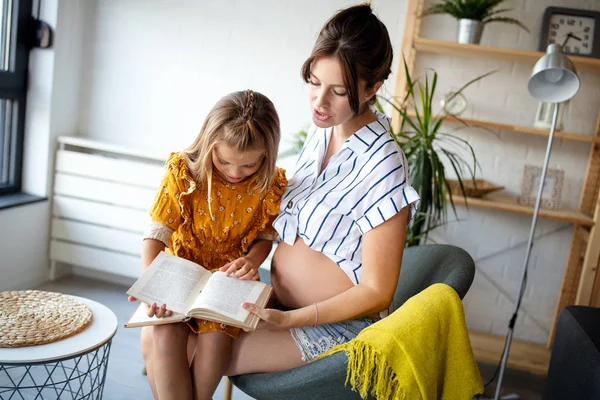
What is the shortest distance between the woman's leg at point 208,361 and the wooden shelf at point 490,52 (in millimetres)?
1911

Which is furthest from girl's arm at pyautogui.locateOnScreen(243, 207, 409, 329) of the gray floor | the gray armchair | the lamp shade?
the lamp shade

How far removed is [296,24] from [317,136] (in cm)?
155

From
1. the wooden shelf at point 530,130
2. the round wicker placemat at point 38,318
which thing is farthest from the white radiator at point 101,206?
the wooden shelf at point 530,130

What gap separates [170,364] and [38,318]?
1.69 feet

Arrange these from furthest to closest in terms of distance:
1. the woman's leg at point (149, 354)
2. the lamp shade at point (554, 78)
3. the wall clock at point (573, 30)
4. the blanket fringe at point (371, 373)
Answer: the wall clock at point (573, 30) → the lamp shade at point (554, 78) → the woman's leg at point (149, 354) → the blanket fringe at point (371, 373)

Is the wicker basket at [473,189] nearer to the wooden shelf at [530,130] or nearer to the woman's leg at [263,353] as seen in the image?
the wooden shelf at [530,130]

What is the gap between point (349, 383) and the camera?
129 cm

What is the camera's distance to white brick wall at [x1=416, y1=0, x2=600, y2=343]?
116 inches

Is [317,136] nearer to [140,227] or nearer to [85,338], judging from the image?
[85,338]

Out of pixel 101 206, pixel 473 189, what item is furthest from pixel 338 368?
pixel 101 206

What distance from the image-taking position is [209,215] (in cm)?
159

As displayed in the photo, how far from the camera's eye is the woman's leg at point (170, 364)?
1.35 m

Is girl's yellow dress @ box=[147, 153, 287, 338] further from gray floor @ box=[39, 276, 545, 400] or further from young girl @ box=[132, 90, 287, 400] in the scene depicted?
gray floor @ box=[39, 276, 545, 400]

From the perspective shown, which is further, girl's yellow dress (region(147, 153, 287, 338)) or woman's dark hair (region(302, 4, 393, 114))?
girl's yellow dress (region(147, 153, 287, 338))
